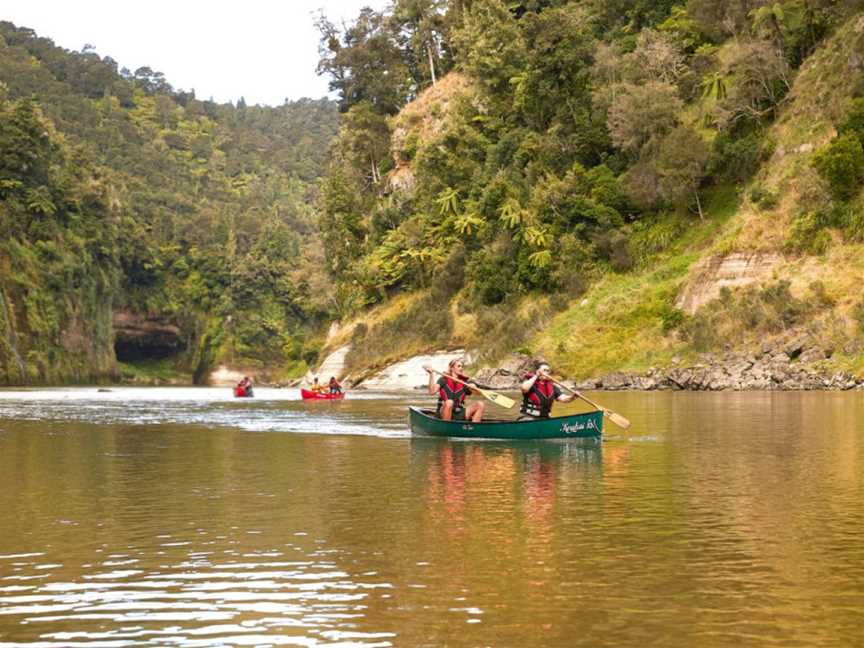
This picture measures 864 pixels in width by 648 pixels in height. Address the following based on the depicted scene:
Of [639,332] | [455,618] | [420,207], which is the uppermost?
[420,207]

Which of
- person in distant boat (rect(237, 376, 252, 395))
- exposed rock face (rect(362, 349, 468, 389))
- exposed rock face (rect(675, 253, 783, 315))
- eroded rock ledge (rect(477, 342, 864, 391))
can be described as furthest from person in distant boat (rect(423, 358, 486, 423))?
exposed rock face (rect(362, 349, 468, 389))

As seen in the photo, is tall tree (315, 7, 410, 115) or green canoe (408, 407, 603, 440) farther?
tall tree (315, 7, 410, 115)

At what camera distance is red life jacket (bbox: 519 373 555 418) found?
89.6 ft

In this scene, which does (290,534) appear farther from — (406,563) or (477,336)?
(477,336)

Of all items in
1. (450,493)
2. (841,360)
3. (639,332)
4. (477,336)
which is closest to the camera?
(450,493)

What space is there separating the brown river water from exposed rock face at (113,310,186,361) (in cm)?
11399

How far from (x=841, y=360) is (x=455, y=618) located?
4446 cm

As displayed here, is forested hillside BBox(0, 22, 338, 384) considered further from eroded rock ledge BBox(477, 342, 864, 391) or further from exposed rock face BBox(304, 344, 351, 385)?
eroded rock ledge BBox(477, 342, 864, 391)

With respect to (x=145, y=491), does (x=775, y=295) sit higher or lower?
higher

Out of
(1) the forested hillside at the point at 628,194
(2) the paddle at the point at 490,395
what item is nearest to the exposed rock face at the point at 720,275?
(1) the forested hillside at the point at 628,194

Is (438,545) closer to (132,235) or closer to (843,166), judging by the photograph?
(843,166)

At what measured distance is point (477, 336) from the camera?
7338 cm

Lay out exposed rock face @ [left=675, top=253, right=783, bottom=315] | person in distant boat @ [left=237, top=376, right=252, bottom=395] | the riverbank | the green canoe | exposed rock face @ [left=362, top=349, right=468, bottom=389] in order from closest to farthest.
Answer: the green canoe → the riverbank → exposed rock face @ [left=675, top=253, right=783, bottom=315] → person in distant boat @ [left=237, top=376, right=252, bottom=395] → exposed rock face @ [left=362, top=349, right=468, bottom=389]

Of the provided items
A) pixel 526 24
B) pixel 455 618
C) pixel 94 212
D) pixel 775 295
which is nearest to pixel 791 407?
pixel 775 295
